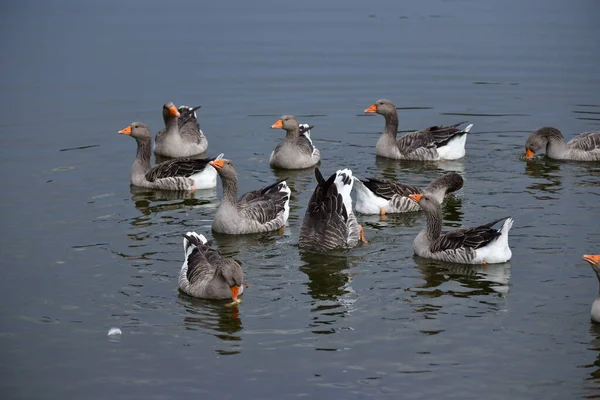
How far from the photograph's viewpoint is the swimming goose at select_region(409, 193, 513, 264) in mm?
15719

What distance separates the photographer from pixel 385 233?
58.5ft

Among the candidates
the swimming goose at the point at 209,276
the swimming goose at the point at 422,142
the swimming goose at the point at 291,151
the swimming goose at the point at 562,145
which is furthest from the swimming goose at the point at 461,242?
the swimming goose at the point at 562,145

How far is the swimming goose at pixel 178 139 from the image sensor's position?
23.2 metres

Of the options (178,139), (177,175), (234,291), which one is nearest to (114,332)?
(234,291)

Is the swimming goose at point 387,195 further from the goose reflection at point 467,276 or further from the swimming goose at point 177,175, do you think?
the swimming goose at point 177,175

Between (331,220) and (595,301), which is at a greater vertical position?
(331,220)

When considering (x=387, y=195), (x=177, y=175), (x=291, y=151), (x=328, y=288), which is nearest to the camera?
(x=328, y=288)

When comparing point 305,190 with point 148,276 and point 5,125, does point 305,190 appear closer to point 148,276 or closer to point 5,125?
point 148,276

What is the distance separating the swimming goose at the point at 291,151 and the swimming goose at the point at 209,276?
673 cm

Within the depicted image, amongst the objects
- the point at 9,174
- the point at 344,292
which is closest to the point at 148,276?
the point at 344,292

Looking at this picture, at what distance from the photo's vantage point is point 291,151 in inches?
864

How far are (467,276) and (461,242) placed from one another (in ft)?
1.95

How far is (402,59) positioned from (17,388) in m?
22.3

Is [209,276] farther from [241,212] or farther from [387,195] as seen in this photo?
[387,195]
